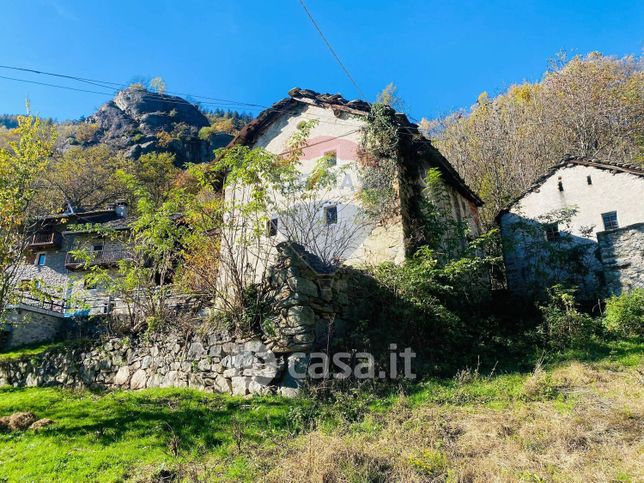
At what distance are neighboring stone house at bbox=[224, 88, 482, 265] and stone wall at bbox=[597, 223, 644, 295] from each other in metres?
3.98

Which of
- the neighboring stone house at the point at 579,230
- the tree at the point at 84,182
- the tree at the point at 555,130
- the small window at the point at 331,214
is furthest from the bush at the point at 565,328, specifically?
the tree at the point at 84,182

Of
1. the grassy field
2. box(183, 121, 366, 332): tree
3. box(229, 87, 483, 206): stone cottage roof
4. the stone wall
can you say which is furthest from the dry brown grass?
box(229, 87, 483, 206): stone cottage roof

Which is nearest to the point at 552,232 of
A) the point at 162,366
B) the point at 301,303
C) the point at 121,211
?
the point at 301,303

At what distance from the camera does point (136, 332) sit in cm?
1092

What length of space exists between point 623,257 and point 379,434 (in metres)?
9.66

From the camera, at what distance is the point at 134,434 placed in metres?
6.75

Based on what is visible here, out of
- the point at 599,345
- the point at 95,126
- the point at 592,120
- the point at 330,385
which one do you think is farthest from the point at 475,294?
the point at 95,126

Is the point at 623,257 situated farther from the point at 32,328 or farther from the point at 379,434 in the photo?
the point at 32,328

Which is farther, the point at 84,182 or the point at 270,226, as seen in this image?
the point at 84,182

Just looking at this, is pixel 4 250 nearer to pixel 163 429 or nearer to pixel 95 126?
pixel 163 429

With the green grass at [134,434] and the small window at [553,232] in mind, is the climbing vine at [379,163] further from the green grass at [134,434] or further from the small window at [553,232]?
the green grass at [134,434]

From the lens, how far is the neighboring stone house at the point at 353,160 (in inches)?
501

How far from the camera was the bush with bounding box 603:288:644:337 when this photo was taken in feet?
31.4

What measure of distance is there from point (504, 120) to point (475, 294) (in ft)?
64.4
